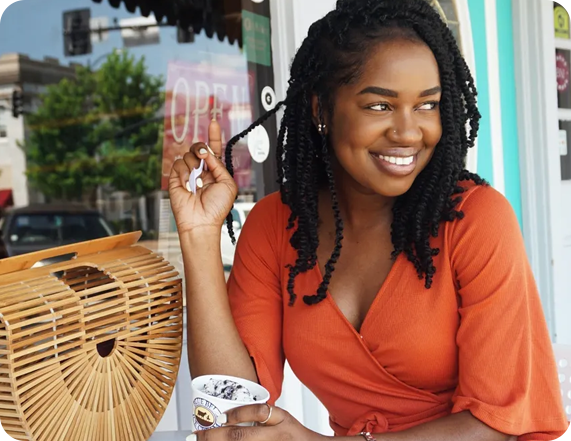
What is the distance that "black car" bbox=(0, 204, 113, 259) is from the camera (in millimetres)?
5977

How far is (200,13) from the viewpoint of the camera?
141 inches

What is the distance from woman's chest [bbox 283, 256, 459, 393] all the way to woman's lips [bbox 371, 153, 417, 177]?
193 millimetres

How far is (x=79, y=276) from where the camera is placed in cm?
115

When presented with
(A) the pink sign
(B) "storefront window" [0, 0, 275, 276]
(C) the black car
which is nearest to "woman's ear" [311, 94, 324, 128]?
(A) the pink sign

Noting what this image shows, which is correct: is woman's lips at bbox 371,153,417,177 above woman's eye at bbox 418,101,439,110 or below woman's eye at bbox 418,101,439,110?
below

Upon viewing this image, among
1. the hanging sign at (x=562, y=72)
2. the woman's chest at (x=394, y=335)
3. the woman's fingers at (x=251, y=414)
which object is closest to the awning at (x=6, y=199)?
the hanging sign at (x=562, y=72)

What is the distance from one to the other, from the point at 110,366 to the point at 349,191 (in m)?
0.67

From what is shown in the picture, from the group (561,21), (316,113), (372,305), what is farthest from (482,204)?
(561,21)

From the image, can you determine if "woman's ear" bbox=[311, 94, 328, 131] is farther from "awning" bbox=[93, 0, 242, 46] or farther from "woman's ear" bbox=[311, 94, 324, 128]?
"awning" bbox=[93, 0, 242, 46]

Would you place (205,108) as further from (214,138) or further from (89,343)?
(89,343)

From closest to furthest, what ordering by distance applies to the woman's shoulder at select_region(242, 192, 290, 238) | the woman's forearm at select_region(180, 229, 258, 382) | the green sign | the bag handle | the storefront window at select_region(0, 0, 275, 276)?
the bag handle < the woman's forearm at select_region(180, 229, 258, 382) < the woman's shoulder at select_region(242, 192, 290, 238) < the green sign < the storefront window at select_region(0, 0, 275, 276)

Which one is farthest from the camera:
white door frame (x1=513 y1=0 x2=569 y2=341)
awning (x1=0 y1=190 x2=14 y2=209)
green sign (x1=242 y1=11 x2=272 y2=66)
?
awning (x1=0 y1=190 x2=14 y2=209)

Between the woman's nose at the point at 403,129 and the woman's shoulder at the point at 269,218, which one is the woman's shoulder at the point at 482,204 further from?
the woman's shoulder at the point at 269,218

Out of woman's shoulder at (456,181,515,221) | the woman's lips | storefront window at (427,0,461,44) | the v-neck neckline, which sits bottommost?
the v-neck neckline
